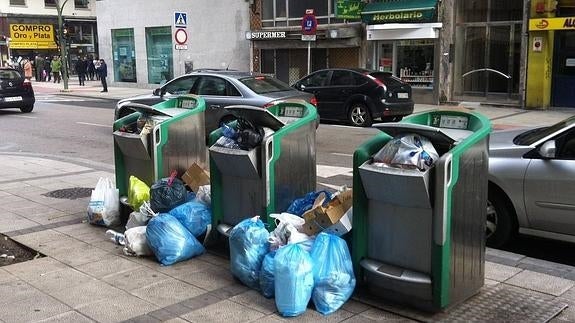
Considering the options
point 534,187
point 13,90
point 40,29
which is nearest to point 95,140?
point 13,90

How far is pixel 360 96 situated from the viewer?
1582 centimetres

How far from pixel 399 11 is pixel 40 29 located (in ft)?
132

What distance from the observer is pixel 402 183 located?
393 centimetres

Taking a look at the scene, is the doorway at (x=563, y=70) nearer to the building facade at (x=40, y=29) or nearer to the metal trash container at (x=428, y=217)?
the metal trash container at (x=428, y=217)

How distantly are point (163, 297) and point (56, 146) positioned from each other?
9784 millimetres

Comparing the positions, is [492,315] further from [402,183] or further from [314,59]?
[314,59]

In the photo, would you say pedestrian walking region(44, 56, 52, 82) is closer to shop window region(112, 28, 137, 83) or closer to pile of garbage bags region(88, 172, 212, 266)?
shop window region(112, 28, 137, 83)

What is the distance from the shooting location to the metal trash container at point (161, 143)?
6.14 meters

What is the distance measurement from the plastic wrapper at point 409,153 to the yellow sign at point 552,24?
615 inches

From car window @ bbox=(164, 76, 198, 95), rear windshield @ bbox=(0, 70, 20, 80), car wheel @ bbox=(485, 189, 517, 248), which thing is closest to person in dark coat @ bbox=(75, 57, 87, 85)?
rear windshield @ bbox=(0, 70, 20, 80)

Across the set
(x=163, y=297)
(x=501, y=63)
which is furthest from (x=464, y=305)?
(x=501, y=63)

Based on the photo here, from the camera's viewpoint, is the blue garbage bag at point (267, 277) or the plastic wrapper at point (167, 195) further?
the plastic wrapper at point (167, 195)

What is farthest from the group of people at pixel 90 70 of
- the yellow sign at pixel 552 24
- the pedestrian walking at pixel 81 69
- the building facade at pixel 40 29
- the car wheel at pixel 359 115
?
the yellow sign at pixel 552 24

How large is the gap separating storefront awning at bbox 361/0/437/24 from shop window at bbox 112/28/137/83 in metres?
16.0
